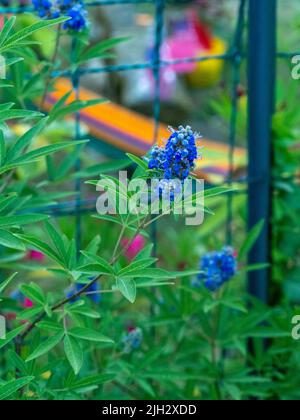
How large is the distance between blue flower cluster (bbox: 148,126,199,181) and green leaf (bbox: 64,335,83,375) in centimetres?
29

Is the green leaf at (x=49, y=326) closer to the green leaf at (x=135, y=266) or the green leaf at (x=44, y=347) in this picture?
the green leaf at (x=44, y=347)

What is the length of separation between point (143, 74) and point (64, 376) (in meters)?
4.01

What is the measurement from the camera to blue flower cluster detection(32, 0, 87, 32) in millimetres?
1536

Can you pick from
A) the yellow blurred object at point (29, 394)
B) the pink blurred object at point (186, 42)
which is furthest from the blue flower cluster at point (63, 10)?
the pink blurred object at point (186, 42)

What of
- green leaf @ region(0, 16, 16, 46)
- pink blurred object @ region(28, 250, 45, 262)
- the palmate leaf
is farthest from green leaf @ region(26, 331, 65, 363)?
pink blurred object @ region(28, 250, 45, 262)

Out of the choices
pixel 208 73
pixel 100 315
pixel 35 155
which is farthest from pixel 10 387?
pixel 208 73

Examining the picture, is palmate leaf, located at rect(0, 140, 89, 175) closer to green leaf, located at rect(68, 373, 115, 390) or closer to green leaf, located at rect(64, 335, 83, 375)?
green leaf, located at rect(64, 335, 83, 375)

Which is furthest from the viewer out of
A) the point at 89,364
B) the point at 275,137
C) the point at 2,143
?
the point at 275,137

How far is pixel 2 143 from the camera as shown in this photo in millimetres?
1258

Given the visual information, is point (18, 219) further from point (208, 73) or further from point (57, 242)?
point (208, 73)

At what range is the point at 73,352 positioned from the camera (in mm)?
1290

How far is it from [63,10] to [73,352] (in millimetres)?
602
